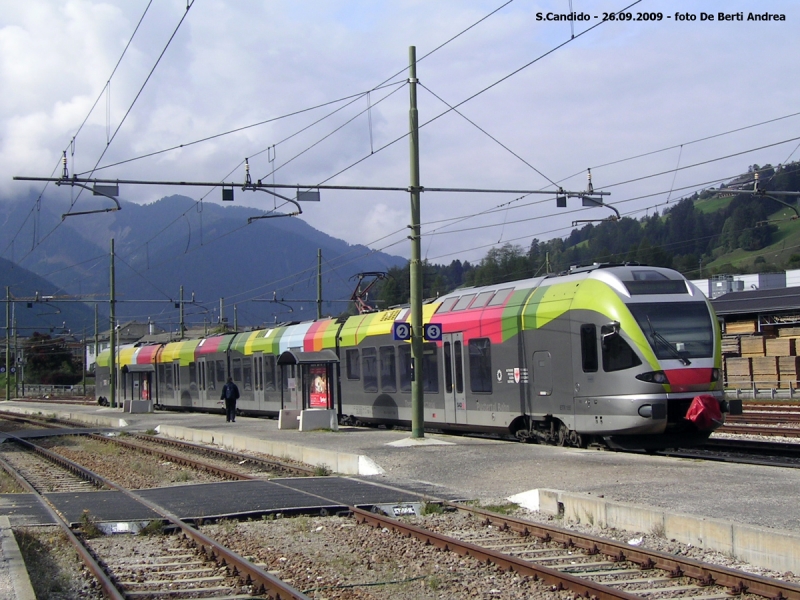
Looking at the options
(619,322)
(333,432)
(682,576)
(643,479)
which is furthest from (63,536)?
(333,432)

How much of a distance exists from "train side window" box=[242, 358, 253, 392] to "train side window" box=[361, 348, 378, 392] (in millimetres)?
9404

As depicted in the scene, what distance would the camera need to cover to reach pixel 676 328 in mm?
15195

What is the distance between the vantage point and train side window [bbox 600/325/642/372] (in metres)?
14.9

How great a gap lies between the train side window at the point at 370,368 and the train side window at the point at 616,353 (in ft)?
30.4

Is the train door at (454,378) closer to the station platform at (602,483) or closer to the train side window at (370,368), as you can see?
the station platform at (602,483)

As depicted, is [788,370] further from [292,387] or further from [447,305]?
[447,305]

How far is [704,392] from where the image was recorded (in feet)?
49.1

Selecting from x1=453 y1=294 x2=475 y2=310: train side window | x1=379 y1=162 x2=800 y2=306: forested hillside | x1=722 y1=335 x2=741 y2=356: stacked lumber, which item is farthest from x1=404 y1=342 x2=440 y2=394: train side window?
x1=379 y1=162 x2=800 y2=306: forested hillside

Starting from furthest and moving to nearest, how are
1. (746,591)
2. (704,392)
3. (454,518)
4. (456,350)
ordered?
(456,350) → (704,392) → (454,518) → (746,591)

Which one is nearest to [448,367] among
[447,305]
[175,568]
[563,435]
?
[447,305]

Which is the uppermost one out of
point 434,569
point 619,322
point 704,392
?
point 619,322

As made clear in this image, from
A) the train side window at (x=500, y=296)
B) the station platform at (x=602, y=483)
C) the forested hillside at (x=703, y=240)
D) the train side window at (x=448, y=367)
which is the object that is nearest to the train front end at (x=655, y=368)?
the station platform at (x=602, y=483)

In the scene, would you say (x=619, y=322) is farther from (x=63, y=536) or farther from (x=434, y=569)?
(x=63, y=536)

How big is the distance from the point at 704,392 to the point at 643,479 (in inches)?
133
